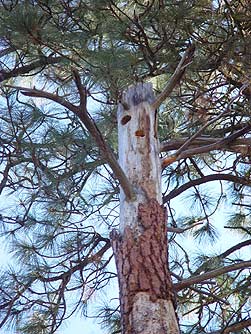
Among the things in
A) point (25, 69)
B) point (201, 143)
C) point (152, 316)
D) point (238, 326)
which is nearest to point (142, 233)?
point (152, 316)

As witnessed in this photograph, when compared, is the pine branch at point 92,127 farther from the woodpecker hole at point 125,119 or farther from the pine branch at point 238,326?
the pine branch at point 238,326

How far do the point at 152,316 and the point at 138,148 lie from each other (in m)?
0.64

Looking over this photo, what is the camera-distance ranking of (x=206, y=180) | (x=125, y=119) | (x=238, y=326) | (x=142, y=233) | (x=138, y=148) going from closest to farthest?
1. (x=142, y=233)
2. (x=138, y=148)
3. (x=125, y=119)
4. (x=238, y=326)
5. (x=206, y=180)

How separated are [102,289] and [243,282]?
676 millimetres

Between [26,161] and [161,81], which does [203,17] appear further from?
[26,161]

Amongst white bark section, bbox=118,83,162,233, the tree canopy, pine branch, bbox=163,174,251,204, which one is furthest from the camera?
pine branch, bbox=163,174,251,204

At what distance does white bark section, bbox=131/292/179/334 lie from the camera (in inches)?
68.8

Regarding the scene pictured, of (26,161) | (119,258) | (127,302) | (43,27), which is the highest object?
(43,27)

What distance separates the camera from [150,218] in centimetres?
195

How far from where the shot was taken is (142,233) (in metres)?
1.92

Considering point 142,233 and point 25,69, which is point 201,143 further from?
point 25,69

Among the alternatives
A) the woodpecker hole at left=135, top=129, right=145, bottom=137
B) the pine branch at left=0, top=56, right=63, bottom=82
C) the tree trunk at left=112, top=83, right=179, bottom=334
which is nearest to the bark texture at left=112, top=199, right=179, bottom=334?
the tree trunk at left=112, top=83, right=179, bottom=334

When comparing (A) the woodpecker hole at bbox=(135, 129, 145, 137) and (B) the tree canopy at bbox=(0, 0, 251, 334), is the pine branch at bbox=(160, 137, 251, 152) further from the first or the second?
(A) the woodpecker hole at bbox=(135, 129, 145, 137)

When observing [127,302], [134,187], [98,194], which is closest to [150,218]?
[134,187]
